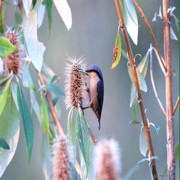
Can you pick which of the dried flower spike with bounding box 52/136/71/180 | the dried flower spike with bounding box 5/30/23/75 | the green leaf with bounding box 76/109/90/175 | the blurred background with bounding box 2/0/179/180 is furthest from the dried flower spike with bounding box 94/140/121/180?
the blurred background with bounding box 2/0/179/180

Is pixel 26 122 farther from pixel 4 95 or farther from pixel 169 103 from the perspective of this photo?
pixel 169 103

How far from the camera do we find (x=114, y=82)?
1.73 metres

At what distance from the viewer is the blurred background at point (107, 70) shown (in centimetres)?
159

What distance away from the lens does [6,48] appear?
0.60 m

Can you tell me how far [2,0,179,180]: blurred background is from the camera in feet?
5.23

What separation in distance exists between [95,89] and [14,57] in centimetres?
14

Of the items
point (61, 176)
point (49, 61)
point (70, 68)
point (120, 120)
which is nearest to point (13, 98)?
point (70, 68)

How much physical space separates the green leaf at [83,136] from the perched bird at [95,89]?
45mm

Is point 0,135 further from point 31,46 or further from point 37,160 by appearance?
point 37,160

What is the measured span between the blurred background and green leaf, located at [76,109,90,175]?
36.5 inches

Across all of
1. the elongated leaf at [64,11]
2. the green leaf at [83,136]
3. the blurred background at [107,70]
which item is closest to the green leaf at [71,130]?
the green leaf at [83,136]

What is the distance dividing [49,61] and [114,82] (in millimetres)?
302

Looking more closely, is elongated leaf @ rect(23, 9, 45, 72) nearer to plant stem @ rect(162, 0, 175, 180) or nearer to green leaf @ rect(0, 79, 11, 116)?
green leaf @ rect(0, 79, 11, 116)

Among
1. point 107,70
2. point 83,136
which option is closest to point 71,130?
point 83,136
